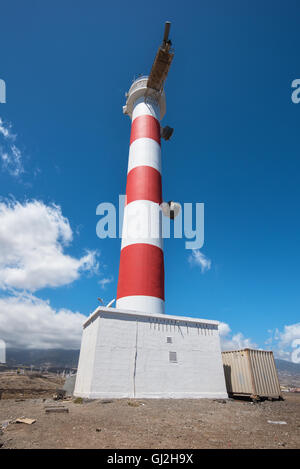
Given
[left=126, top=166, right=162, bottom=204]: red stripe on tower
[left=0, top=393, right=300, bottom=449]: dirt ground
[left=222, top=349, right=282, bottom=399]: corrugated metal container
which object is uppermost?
[left=126, top=166, right=162, bottom=204]: red stripe on tower

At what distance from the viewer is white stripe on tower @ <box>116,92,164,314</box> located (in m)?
13.8

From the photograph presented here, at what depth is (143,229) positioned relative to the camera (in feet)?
49.7

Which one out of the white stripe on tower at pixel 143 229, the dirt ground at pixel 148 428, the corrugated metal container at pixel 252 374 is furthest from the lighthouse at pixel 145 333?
the corrugated metal container at pixel 252 374

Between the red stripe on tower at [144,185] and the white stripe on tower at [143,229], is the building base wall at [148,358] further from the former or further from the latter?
the red stripe on tower at [144,185]

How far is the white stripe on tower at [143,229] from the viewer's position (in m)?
13.8

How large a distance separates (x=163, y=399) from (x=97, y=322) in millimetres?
4530

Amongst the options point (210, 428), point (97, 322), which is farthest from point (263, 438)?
point (97, 322)

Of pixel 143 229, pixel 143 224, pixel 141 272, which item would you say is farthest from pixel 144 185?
pixel 141 272

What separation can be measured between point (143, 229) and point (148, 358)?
6.97m

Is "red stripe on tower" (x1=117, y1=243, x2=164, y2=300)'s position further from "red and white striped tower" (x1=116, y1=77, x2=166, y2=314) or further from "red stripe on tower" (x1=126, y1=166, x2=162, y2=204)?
"red stripe on tower" (x1=126, y1=166, x2=162, y2=204)

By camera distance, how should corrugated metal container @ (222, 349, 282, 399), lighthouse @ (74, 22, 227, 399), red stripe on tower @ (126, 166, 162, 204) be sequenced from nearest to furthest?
lighthouse @ (74, 22, 227, 399) → corrugated metal container @ (222, 349, 282, 399) → red stripe on tower @ (126, 166, 162, 204)

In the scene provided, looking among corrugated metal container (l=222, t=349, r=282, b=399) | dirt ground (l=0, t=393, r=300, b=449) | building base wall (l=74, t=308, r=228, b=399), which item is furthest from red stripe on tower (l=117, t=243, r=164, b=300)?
corrugated metal container (l=222, t=349, r=282, b=399)

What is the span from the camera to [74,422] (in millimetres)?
7098

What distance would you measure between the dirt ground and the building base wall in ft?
4.07
